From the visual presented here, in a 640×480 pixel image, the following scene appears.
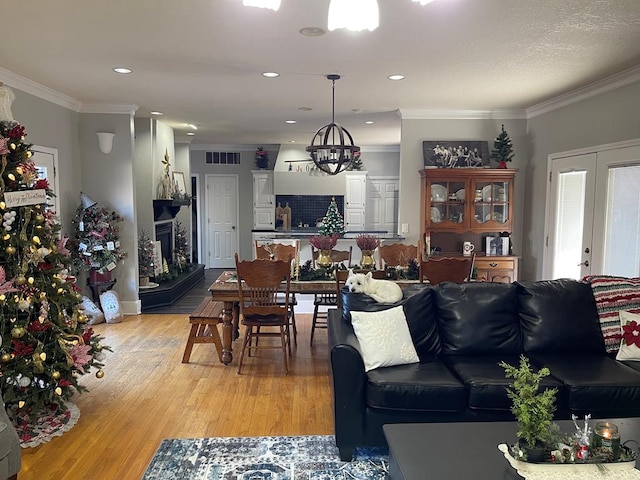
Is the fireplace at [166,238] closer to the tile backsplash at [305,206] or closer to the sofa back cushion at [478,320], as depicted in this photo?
the tile backsplash at [305,206]

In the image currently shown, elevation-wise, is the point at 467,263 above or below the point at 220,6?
below

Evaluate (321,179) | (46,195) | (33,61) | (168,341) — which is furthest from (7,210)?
(321,179)

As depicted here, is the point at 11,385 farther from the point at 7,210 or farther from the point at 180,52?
the point at 180,52

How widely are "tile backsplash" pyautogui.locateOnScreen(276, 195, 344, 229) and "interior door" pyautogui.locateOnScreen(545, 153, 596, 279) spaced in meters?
5.46

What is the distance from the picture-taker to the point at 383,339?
3031 millimetres

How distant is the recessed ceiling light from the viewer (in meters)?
3.07

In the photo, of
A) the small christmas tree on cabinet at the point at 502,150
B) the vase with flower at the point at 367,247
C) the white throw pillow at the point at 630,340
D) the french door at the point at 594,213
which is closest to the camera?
the white throw pillow at the point at 630,340

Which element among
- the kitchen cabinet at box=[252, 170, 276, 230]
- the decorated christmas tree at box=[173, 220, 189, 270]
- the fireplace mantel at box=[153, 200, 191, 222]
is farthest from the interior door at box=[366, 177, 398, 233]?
the fireplace mantel at box=[153, 200, 191, 222]

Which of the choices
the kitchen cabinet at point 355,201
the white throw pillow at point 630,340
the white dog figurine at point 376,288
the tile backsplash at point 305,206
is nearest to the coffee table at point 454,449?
the white throw pillow at point 630,340

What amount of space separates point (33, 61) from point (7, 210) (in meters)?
1.57

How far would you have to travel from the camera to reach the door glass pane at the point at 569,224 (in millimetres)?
4953

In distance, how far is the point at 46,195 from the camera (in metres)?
3.29

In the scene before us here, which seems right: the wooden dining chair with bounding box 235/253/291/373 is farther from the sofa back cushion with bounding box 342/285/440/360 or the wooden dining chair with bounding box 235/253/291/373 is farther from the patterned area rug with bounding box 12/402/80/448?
the patterned area rug with bounding box 12/402/80/448

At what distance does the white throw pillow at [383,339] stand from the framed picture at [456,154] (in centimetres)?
318
